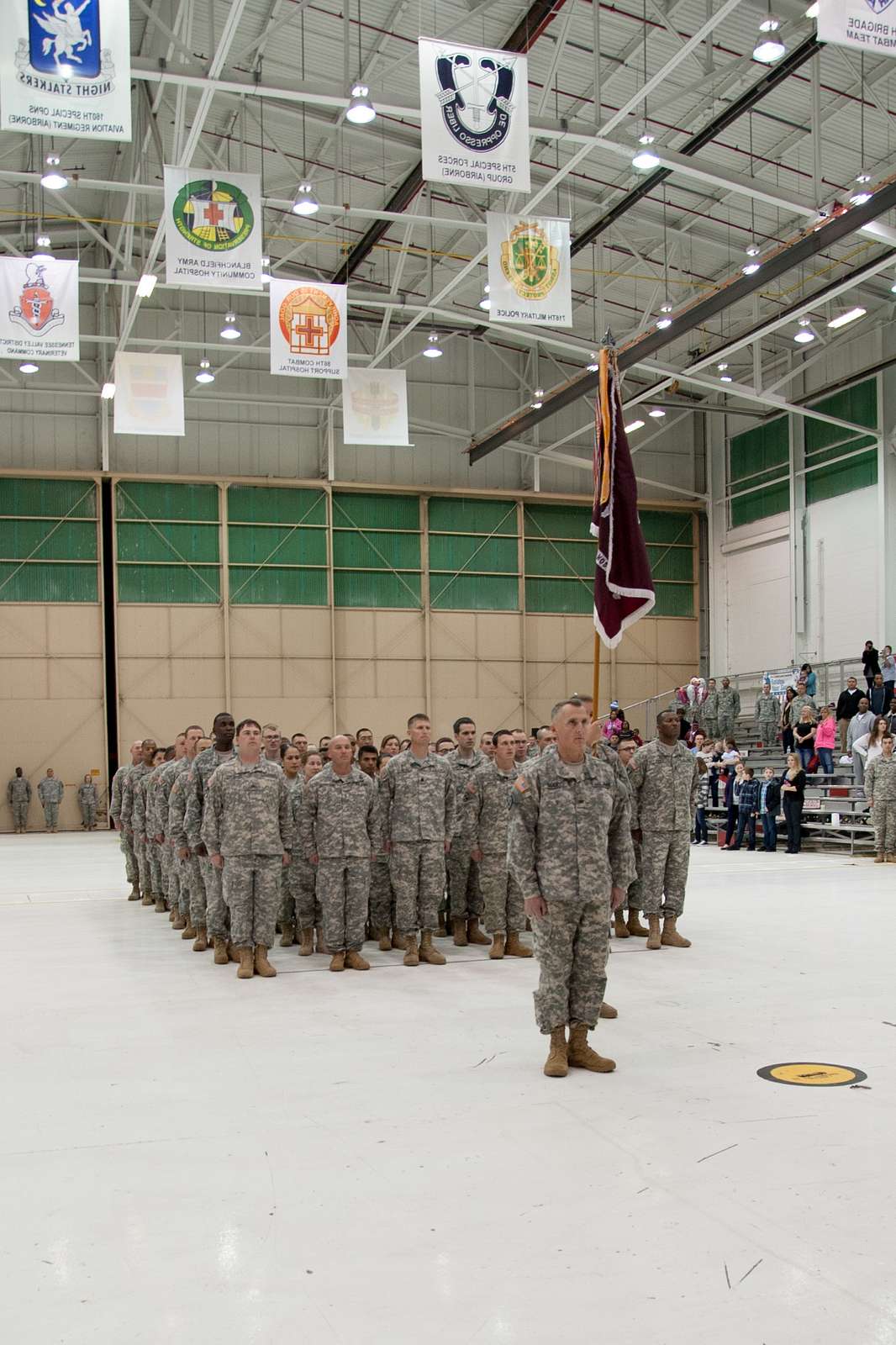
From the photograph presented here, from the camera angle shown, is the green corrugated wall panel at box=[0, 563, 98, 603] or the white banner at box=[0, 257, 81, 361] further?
the green corrugated wall panel at box=[0, 563, 98, 603]

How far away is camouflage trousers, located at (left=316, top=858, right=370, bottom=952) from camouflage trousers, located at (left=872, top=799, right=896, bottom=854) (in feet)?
34.5

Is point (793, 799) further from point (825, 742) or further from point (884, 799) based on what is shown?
point (825, 742)

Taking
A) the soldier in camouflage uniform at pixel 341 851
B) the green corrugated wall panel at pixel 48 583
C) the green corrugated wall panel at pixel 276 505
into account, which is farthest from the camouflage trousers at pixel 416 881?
the green corrugated wall panel at pixel 276 505

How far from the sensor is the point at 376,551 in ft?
107

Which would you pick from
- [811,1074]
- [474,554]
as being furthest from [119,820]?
[474,554]

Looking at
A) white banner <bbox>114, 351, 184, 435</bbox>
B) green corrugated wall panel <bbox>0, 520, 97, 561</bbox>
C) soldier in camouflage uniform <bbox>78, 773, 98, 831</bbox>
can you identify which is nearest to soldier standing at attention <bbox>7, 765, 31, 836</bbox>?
soldier in camouflage uniform <bbox>78, 773, 98, 831</bbox>

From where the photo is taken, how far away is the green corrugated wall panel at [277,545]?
103ft

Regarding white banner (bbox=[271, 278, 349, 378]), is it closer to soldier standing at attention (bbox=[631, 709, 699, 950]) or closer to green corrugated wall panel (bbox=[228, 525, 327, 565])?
soldier standing at attention (bbox=[631, 709, 699, 950])

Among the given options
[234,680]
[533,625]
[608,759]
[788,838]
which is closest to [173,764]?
[608,759]

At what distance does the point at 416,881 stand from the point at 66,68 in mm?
7859

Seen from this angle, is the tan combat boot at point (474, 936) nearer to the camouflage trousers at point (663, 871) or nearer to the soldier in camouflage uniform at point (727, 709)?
the camouflage trousers at point (663, 871)

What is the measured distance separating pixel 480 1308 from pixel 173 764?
909cm

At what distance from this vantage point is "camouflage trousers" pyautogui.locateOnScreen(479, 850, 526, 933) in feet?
31.6

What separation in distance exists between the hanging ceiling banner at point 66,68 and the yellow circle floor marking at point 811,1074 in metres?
9.61
